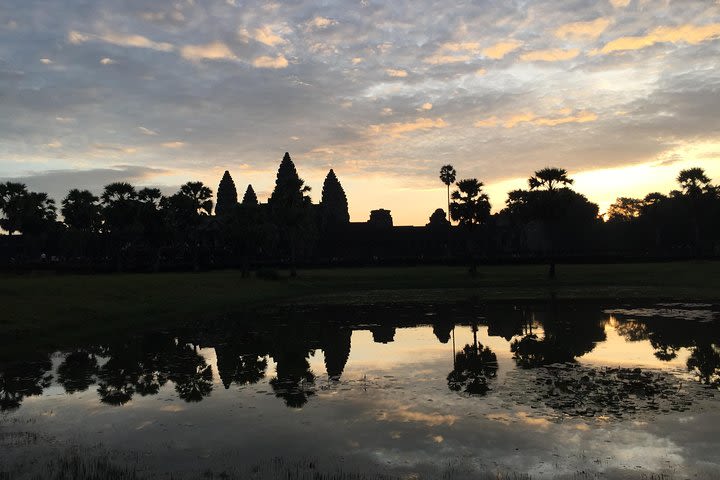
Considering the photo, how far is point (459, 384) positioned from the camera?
44.0 feet

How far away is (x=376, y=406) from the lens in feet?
38.1

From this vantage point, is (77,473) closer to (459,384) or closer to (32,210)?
(459,384)

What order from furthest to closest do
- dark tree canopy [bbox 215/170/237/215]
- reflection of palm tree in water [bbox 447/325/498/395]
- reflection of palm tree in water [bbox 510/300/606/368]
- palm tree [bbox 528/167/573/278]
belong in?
dark tree canopy [bbox 215/170/237/215] → palm tree [bbox 528/167/573/278] → reflection of palm tree in water [bbox 510/300/606/368] → reflection of palm tree in water [bbox 447/325/498/395]

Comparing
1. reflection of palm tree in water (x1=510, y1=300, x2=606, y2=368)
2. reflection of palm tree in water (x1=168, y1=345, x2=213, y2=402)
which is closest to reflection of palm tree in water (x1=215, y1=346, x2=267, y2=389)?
reflection of palm tree in water (x1=168, y1=345, x2=213, y2=402)

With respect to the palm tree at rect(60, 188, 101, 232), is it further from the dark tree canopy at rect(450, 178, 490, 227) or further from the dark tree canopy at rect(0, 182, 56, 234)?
the dark tree canopy at rect(450, 178, 490, 227)

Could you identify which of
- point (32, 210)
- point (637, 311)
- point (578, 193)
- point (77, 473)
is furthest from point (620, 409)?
point (578, 193)

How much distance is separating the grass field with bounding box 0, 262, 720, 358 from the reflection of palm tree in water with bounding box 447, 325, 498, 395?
14124mm

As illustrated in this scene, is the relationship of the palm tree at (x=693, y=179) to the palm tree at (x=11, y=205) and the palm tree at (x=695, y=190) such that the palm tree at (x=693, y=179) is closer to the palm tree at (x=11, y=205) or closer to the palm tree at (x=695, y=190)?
the palm tree at (x=695, y=190)

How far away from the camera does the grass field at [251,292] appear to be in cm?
2338

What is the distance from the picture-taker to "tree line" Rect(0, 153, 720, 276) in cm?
5997

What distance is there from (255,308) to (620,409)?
988 inches

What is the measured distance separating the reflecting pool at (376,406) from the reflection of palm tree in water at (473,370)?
0.26 feet

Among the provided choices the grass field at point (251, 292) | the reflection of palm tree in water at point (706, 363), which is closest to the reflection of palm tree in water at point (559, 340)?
the reflection of palm tree in water at point (706, 363)

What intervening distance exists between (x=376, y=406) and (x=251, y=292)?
98.2 feet
